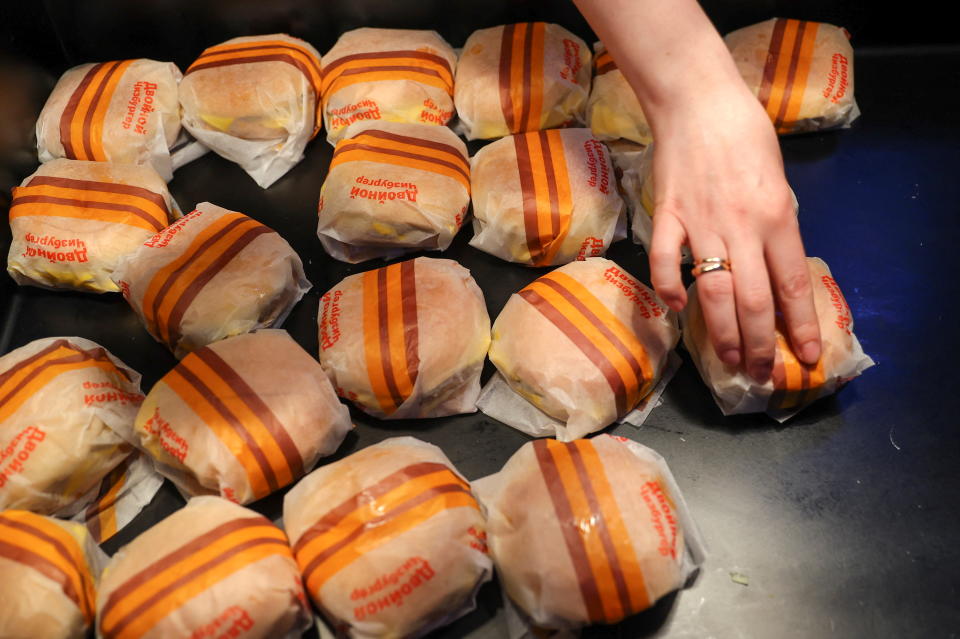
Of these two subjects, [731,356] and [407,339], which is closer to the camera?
[731,356]

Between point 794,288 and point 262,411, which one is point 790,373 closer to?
point 794,288

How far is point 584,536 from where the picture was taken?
1.19 m

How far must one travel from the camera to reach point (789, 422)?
4.76 feet

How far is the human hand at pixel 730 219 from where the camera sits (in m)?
1.23

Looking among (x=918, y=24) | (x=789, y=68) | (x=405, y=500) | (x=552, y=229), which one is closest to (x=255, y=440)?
(x=405, y=500)

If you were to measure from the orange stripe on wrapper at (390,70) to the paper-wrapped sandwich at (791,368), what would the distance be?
2.50 feet

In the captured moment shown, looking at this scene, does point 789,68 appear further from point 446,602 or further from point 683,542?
point 446,602

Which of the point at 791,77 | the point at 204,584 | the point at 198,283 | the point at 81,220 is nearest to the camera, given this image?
the point at 204,584

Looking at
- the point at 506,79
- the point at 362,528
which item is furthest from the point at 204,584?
the point at 506,79

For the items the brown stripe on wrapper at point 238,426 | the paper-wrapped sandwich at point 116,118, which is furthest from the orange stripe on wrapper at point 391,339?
the paper-wrapped sandwich at point 116,118

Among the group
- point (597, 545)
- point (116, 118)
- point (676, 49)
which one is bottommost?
point (597, 545)

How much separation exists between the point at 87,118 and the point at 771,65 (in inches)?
56.6

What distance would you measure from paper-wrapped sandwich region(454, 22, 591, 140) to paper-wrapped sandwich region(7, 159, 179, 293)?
2.18 feet

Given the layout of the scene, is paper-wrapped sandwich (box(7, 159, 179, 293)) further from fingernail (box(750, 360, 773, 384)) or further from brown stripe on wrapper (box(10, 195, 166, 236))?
fingernail (box(750, 360, 773, 384))
